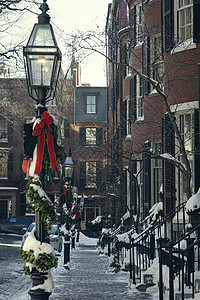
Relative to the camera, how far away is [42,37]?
758cm

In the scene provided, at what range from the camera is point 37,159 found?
754 centimetres

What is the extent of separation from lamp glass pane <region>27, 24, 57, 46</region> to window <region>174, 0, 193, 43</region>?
343 inches

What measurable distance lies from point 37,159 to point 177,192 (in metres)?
9.47

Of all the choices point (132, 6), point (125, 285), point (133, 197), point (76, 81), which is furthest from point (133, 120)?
point (76, 81)

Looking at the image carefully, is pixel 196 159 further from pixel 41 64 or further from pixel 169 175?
pixel 41 64

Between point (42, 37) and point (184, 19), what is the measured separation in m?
9.51

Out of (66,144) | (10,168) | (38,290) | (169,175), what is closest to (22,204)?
(10,168)

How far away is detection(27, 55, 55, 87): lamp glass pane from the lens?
7.48 metres

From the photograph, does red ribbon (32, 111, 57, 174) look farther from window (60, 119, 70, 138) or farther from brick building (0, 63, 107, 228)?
window (60, 119, 70, 138)

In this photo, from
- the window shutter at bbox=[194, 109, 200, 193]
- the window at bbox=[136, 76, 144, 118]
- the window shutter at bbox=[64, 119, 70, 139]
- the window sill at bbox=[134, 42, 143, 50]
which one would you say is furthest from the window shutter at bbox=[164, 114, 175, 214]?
the window shutter at bbox=[64, 119, 70, 139]

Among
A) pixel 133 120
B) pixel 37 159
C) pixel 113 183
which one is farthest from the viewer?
pixel 113 183

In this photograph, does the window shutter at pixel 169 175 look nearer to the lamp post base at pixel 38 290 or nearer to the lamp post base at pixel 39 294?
the lamp post base at pixel 38 290

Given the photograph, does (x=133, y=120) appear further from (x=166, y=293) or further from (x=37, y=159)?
(x=37, y=159)

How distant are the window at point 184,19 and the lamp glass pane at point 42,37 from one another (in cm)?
871
